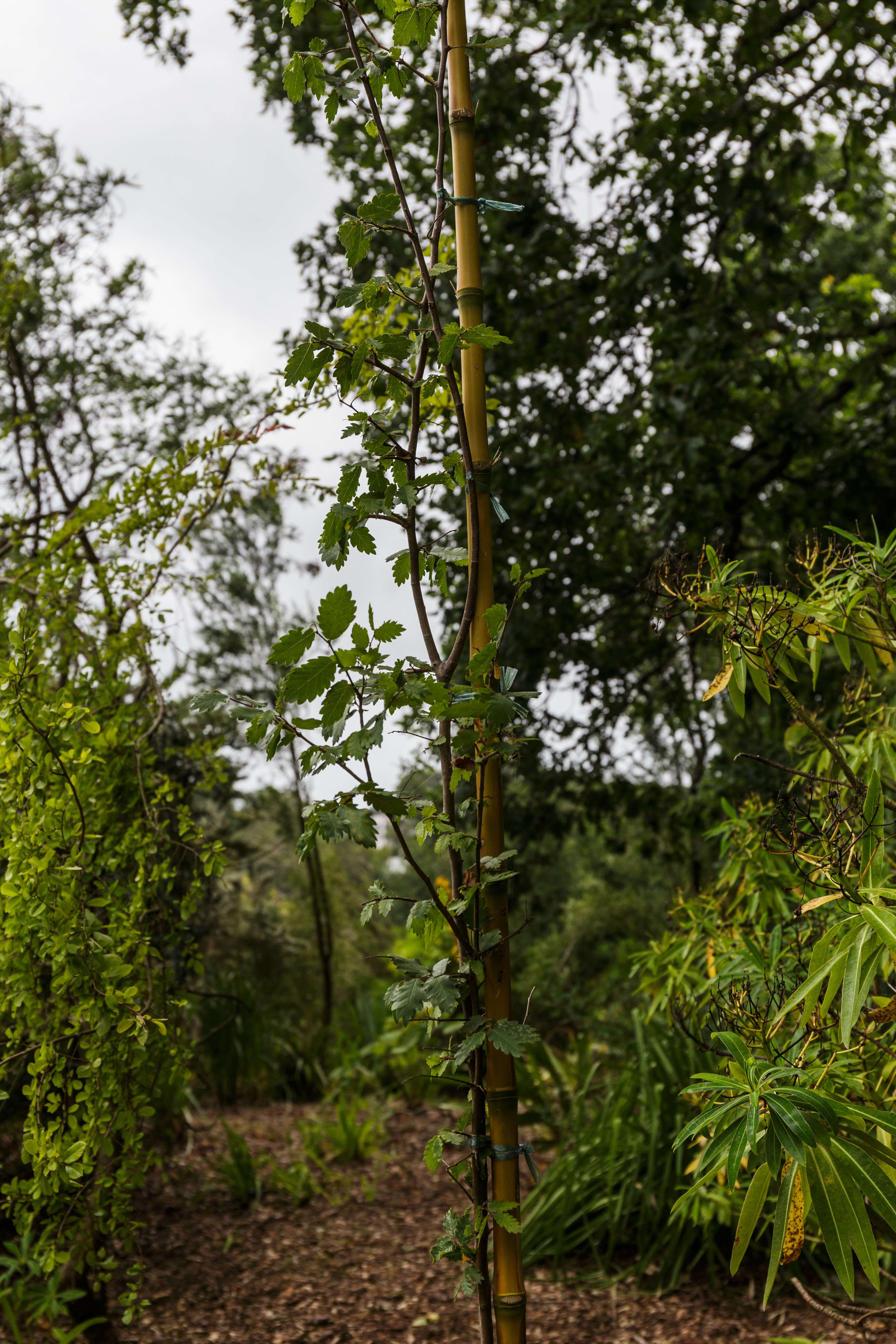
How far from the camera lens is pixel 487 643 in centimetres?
121

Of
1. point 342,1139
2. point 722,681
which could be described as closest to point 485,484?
point 722,681

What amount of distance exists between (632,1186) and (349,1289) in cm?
94

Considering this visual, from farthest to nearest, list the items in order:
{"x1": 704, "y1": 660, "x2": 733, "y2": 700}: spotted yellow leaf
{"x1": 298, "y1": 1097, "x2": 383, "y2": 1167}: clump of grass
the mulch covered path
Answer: {"x1": 298, "y1": 1097, "x2": 383, "y2": 1167}: clump of grass
the mulch covered path
{"x1": 704, "y1": 660, "x2": 733, "y2": 700}: spotted yellow leaf

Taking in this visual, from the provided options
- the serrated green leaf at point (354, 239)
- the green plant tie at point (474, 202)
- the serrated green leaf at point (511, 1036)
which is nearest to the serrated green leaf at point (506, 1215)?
the serrated green leaf at point (511, 1036)

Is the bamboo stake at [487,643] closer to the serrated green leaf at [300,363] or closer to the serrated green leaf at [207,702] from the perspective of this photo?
the serrated green leaf at [300,363]

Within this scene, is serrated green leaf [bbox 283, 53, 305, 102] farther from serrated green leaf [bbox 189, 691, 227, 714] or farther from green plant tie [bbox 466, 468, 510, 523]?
serrated green leaf [bbox 189, 691, 227, 714]

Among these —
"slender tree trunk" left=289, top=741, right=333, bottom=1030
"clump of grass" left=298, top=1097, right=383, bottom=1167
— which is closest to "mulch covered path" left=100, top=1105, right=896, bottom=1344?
"clump of grass" left=298, top=1097, right=383, bottom=1167

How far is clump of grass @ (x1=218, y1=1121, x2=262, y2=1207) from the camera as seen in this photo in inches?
140

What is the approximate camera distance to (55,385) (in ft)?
18.1

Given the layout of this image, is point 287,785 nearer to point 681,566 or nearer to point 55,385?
point 55,385

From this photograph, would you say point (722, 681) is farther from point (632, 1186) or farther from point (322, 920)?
point (322, 920)

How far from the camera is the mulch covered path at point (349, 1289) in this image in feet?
8.09

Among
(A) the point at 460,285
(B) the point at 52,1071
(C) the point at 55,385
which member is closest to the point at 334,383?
(A) the point at 460,285

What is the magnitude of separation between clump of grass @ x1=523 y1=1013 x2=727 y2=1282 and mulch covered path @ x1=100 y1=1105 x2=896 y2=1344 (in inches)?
4.2
